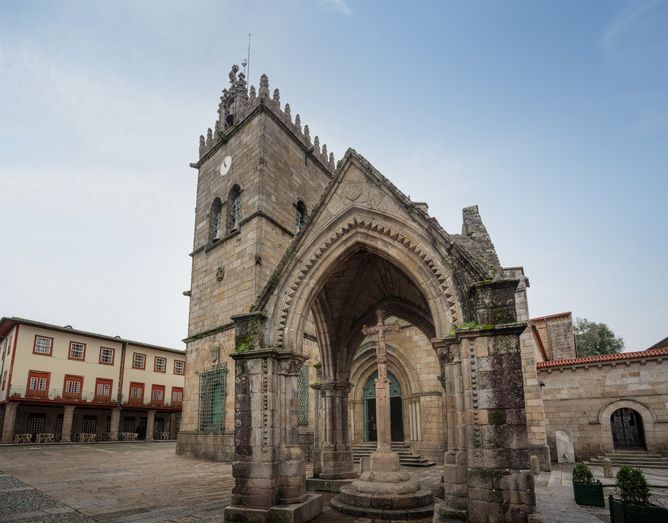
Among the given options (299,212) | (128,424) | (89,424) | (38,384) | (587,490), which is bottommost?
(128,424)

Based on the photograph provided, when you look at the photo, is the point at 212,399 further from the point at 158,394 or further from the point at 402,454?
the point at 158,394

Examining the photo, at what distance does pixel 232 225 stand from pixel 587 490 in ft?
55.9

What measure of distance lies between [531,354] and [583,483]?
24.0 feet

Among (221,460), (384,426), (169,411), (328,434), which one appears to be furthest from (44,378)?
(384,426)

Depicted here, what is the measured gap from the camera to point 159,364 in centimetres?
4159

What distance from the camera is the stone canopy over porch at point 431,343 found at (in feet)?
19.4

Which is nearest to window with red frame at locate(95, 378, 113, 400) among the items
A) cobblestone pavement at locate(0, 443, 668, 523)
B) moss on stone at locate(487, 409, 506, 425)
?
cobblestone pavement at locate(0, 443, 668, 523)

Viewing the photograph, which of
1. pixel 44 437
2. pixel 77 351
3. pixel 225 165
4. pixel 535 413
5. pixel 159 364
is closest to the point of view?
pixel 535 413

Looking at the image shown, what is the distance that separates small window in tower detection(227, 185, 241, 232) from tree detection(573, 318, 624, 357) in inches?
1288

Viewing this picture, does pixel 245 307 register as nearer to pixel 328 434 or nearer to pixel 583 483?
pixel 328 434

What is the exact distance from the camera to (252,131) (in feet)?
68.3

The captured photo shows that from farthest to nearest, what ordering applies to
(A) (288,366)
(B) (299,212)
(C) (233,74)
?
(C) (233,74)
(B) (299,212)
(A) (288,366)

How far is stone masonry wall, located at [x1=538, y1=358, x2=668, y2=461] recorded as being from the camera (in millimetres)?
17844

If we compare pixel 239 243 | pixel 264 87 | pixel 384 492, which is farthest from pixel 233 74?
pixel 384 492
